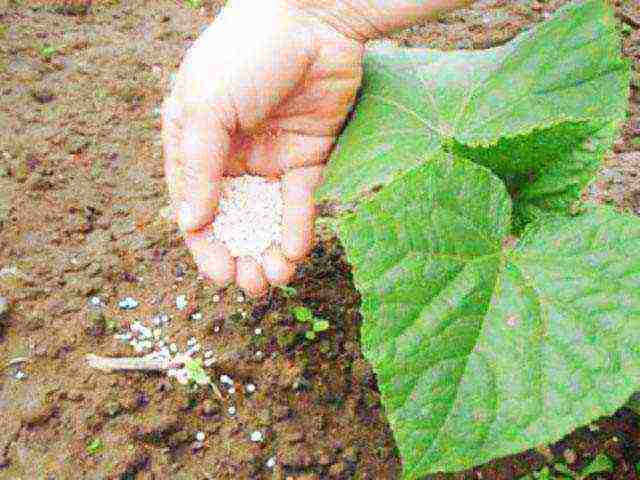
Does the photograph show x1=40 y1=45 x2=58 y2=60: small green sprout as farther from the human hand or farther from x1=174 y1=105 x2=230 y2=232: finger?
x1=174 y1=105 x2=230 y2=232: finger

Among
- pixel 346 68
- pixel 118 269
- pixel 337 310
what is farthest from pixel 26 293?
pixel 346 68

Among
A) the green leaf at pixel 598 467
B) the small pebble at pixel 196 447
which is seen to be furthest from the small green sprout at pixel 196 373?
the green leaf at pixel 598 467

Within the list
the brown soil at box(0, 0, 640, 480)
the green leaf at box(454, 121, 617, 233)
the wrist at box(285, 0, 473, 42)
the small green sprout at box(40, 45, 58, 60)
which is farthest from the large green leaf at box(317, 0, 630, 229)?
the small green sprout at box(40, 45, 58, 60)

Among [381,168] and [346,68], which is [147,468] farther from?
[346,68]

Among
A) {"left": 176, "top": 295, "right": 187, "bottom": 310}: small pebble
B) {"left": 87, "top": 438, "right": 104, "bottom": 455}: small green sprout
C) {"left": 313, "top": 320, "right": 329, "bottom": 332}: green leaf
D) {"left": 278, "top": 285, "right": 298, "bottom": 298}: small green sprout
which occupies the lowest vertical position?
{"left": 87, "top": 438, "right": 104, "bottom": 455}: small green sprout

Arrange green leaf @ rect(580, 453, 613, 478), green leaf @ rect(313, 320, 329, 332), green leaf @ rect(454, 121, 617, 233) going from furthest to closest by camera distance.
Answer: green leaf @ rect(313, 320, 329, 332)
green leaf @ rect(580, 453, 613, 478)
green leaf @ rect(454, 121, 617, 233)

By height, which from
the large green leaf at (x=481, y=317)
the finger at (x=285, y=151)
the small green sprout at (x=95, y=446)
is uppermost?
the large green leaf at (x=481, y=317)

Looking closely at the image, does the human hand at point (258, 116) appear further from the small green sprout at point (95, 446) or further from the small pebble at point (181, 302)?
the small green sprout at point (95, 446)
